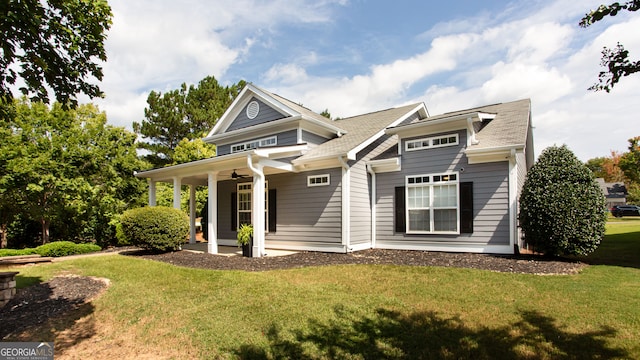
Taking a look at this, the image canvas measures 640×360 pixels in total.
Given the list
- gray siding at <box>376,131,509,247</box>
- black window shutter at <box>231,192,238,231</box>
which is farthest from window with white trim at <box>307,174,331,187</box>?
black window shutter at <box>231,192,238,231</box>

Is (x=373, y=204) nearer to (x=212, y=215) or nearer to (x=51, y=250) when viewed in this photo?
(x=212, y=215)

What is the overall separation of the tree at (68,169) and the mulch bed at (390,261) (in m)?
5.35

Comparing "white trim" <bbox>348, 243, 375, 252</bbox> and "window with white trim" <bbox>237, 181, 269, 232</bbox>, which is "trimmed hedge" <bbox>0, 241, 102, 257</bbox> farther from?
"white trim" <bbox>348, 243, 375, 252</bbox>

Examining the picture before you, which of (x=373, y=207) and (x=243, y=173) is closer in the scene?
(x=373, y=207)

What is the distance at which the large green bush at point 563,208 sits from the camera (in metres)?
8.21

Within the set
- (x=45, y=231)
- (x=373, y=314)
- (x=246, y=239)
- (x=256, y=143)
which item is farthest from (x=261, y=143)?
(x=373, y=314)

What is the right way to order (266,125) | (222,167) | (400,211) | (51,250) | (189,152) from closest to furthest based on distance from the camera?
(222,167) → (400,211) → (51,250) → (266,125) → (189,152)

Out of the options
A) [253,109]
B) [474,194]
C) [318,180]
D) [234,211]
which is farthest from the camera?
[253,109]

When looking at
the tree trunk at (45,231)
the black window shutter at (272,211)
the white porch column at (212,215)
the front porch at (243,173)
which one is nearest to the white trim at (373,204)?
the front porch at (243,173)

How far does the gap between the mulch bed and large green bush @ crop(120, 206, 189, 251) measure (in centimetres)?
41

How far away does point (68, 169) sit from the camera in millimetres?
13539

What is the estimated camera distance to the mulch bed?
25.6ft

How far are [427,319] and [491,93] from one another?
65.7 feet

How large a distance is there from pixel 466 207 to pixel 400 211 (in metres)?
2.08
